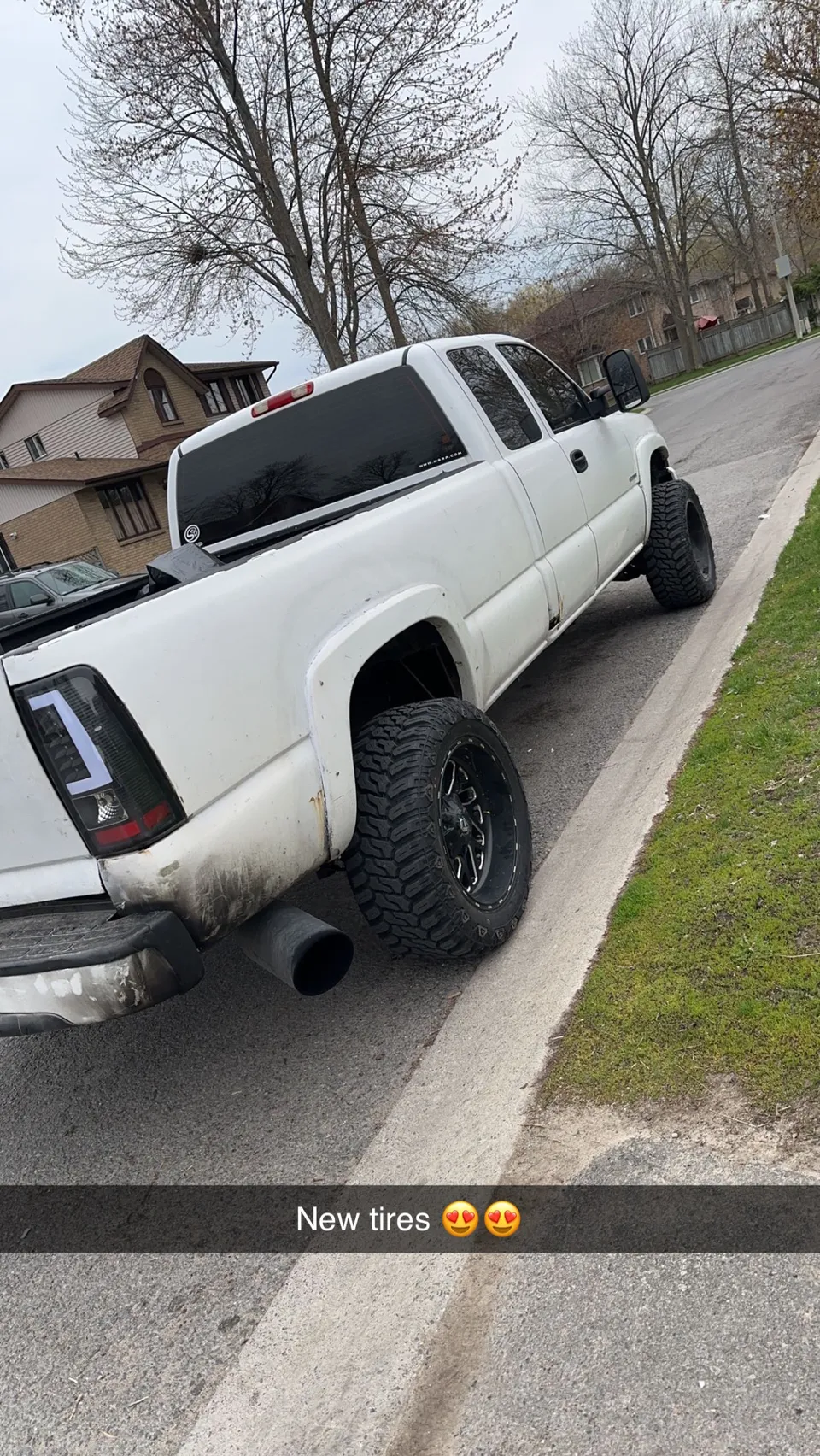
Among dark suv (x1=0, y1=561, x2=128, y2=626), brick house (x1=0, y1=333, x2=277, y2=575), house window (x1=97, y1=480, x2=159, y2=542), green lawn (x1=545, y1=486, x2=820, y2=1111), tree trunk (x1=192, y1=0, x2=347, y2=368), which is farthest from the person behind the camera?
house window (x1=97, y1=480, x2=159, y2=542)

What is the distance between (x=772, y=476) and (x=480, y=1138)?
8.84 m

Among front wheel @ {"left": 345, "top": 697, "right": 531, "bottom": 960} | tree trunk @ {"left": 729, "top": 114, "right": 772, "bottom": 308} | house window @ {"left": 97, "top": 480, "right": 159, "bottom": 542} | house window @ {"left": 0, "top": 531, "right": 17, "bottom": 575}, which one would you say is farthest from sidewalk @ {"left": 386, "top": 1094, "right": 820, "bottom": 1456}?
tree trunk @ {"left": 729, "top": 114, "right": 772, "bottom": 308}

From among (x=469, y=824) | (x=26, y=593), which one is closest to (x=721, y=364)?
(x=26, y=593)

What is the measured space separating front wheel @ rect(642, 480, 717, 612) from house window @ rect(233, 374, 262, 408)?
41.6 metres

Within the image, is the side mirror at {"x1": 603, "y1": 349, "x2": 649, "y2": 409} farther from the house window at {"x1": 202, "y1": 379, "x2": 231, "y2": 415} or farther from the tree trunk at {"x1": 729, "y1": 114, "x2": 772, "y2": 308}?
the tree trunk at {"x1": 729, "y1": 114, "x2": 772, "y2": 308}

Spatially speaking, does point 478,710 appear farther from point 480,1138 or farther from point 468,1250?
point 468,1250

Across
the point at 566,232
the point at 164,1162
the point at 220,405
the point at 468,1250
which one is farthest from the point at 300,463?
the point at 566,232

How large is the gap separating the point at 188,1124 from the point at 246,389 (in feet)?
154

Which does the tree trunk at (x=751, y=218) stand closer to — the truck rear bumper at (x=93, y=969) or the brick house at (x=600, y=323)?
the brick house at (x=600, y=323)

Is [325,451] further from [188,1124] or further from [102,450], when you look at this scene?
[102,450]

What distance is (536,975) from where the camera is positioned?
126 inches

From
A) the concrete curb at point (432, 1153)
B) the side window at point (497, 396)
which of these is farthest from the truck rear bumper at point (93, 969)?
the side window at point (497, 396)

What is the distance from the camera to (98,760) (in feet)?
8.00

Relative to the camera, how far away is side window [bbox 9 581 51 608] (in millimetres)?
19445
